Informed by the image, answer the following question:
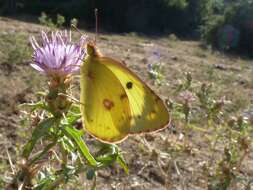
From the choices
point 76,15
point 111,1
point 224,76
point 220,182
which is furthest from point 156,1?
point 220,182

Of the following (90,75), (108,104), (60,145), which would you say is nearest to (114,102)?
(108,104)

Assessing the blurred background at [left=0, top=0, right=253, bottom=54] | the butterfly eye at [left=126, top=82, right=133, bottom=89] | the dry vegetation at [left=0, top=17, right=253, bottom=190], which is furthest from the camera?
the blurred background at [left=0, top=0, right=253, bottom=54]

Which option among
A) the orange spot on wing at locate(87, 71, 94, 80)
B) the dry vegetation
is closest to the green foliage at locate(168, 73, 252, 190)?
the dry vegetation

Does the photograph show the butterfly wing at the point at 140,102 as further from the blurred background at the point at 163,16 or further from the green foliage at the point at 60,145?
the blurred background at the point at 163,16

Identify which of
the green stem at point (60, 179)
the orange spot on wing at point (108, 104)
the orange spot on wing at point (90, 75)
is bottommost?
the green stem at point (60, 179)

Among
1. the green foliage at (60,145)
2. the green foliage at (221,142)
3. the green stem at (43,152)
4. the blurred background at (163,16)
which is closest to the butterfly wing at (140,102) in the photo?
the green foliage at (60,145)

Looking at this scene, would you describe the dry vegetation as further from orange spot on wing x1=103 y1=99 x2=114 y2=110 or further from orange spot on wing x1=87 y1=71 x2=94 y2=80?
orange spot on wing x1=87 y1=71 x2=94 y2=80

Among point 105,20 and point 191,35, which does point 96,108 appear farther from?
point 191,35
